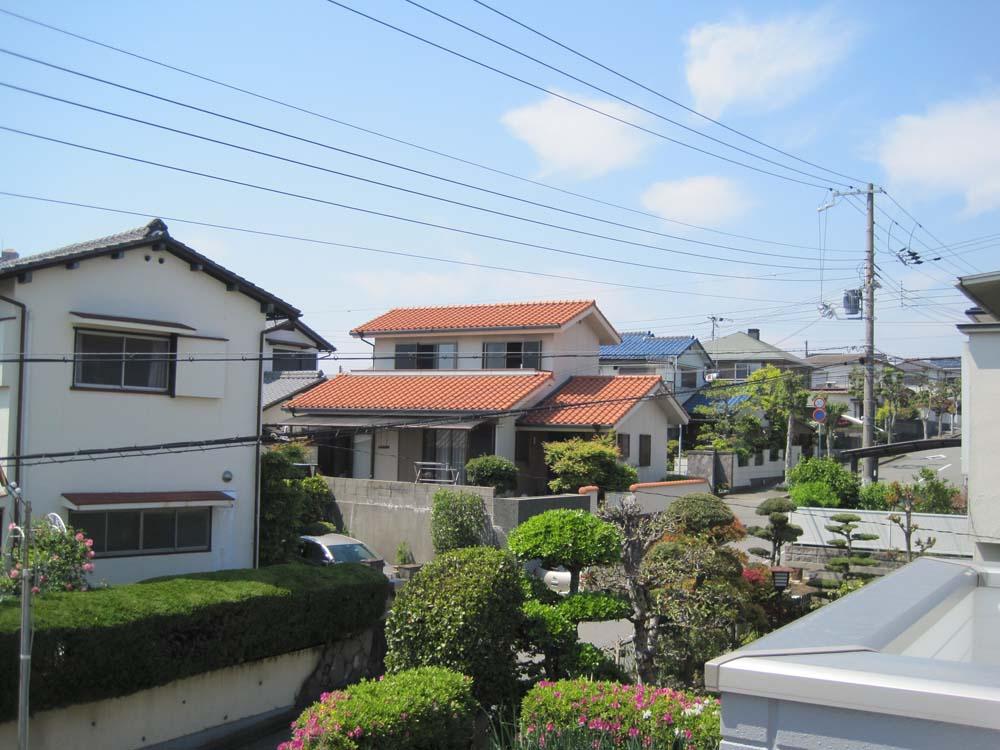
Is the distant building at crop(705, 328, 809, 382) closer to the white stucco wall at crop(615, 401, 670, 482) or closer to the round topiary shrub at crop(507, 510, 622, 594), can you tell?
the white stucco wall at crop(615, 401, 670, 482)

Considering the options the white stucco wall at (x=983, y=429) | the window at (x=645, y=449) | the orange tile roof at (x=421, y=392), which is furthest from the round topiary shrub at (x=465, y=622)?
the window at (x=645, y=449)

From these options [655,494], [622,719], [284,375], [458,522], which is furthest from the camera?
[284,375]

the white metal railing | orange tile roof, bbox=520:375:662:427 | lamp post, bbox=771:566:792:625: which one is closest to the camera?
lamp post, bbox=771:566:792:625

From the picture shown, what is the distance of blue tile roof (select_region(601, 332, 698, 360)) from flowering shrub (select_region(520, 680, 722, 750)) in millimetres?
37855

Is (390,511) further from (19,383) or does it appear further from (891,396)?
(891,396)

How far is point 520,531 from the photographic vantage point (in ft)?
45.7

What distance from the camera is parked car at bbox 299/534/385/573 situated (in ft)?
65.7

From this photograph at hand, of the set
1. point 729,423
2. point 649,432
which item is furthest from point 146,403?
point 729,423

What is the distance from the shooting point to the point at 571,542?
1321 cm

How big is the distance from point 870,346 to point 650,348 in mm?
17672

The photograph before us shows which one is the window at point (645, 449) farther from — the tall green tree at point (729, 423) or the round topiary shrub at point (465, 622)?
the round topiary shrub at point (465, 622)

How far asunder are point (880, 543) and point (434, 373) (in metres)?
16.2

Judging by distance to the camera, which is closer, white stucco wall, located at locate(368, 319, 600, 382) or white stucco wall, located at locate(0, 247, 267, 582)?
white stucco wall, located at locate(0, 247, 267, 582)

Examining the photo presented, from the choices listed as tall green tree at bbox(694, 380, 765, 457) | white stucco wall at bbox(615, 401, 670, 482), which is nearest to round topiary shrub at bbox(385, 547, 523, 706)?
white stucco wall at bbox(615, 401, 670, 482)
